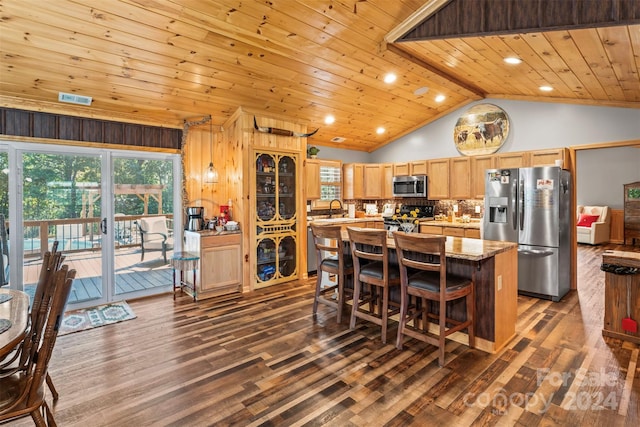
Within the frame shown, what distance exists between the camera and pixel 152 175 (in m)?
4.76

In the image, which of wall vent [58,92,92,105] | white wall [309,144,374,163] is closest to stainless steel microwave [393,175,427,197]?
white wall [309,144,374,163]

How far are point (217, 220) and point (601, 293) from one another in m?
5.50

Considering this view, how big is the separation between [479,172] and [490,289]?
3.37m

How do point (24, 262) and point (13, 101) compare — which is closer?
point (13, 101)

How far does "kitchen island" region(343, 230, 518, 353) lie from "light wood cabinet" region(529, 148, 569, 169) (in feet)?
8.57

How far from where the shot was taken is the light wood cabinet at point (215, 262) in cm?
451

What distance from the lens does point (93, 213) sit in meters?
4.31

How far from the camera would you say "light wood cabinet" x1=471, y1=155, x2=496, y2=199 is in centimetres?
561

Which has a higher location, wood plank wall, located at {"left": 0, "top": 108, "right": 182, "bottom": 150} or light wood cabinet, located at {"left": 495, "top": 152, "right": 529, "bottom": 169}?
wood plank wall, located at {"left": 0, "top": 108, "right": 182, "bottom": 150}

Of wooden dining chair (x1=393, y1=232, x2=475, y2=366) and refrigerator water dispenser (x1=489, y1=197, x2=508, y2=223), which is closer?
wooden dining chair (x1=393, y1=232, x2=475, y2=366)

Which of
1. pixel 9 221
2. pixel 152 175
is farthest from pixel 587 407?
pixel 9 221

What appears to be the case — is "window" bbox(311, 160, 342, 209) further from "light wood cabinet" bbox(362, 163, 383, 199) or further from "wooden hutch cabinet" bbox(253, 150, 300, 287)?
"wooden hutch cabinet" bbox(253, 150, 300, 287)

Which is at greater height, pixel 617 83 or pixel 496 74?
pixel 496 74

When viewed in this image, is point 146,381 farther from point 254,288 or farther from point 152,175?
point 152,175
